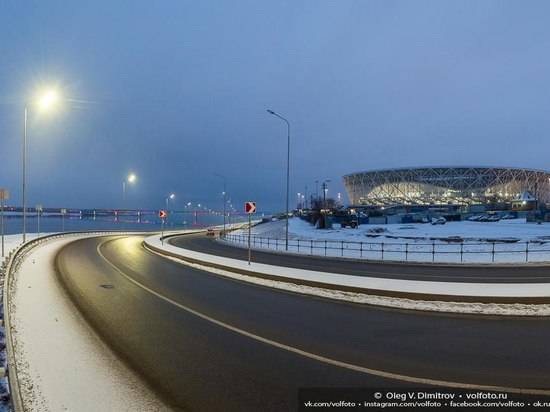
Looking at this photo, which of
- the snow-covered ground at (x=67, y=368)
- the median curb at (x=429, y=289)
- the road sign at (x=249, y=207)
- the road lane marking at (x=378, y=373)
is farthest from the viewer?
the road sign at (x=249, y=207)

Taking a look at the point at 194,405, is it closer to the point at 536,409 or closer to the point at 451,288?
the point at 536,409

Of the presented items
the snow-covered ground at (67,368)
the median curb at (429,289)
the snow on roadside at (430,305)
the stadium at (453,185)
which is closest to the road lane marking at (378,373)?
the snow-covered ground at (67,368)

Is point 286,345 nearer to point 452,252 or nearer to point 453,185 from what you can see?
point 452,252

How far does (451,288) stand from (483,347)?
5945 millimetres

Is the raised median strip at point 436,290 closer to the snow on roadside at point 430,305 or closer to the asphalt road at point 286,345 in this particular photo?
the snow on roadside at point 430,305

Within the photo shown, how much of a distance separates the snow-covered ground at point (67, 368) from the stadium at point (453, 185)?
525 feet

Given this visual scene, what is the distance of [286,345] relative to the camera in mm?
7234

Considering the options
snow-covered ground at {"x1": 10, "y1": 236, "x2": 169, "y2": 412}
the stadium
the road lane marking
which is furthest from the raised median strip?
the stadium

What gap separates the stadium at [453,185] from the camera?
160 meters

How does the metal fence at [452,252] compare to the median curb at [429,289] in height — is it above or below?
below

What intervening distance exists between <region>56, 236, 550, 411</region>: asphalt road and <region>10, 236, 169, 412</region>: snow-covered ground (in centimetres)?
29

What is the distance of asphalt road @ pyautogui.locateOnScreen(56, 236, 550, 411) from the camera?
546 cm

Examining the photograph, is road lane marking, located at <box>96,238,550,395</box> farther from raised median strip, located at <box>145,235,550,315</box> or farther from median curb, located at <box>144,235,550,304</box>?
median curb, located at <box>144,235,550,304</box>

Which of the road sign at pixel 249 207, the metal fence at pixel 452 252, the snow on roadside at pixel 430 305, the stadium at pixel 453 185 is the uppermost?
the stadium at pixel 453 185
